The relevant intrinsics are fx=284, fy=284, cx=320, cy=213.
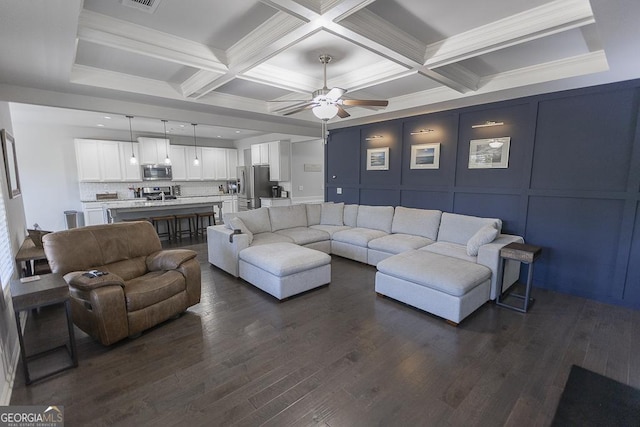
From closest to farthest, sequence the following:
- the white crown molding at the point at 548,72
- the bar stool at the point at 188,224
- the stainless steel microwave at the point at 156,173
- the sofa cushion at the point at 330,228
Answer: the white crown molding at the point at 548,72, the sofa cushion at the point at 330,228, the bar stool at the point at 188,224, the stainless steel microwave at the point at 156,173

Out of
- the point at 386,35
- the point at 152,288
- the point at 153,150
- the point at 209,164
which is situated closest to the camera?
the point at 386,35

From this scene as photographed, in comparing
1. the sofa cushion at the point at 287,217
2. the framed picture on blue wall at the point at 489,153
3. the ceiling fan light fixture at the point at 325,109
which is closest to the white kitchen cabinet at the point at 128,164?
the sofa cushion at the point at 287,217

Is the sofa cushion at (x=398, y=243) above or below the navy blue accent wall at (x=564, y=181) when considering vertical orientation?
below

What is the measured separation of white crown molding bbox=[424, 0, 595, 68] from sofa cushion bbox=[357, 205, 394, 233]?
2.60 metres

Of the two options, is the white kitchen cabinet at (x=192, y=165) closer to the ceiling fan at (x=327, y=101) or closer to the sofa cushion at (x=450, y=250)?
the ceiling fan at (x=327, y=101)

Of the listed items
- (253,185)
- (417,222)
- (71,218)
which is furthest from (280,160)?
(71,218)

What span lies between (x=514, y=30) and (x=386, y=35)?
1.06 m

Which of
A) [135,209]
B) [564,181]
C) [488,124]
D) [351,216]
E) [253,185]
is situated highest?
[488,124]

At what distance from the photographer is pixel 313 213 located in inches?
222

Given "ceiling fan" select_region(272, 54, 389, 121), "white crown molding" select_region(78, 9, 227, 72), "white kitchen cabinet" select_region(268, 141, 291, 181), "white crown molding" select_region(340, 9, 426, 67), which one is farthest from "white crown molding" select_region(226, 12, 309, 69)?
"white kitchen cabinet" select_region(268, 141, 291, 181)

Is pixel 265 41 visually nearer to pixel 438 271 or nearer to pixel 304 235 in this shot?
pixel 438 271

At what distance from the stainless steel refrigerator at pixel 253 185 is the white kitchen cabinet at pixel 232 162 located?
3.01 feet

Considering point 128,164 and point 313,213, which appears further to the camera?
point 128,164

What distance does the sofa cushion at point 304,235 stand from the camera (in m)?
4.62
